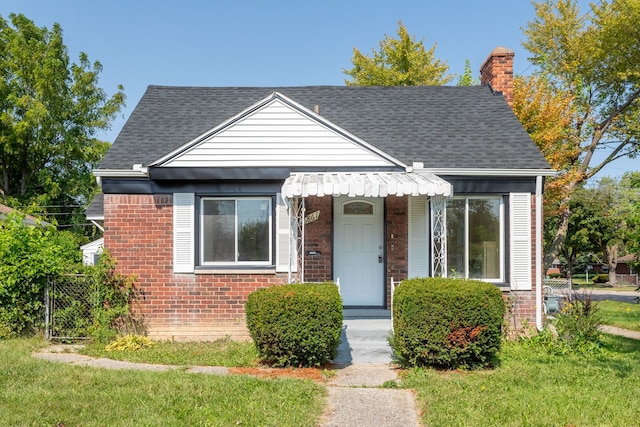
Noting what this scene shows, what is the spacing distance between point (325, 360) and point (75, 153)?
2761 centimetres

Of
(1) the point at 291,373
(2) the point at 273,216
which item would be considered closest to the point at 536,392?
(1) the point at 291,373

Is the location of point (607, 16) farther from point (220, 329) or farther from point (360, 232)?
point (220, 329)

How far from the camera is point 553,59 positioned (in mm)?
25750

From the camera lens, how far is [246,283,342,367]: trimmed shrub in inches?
288

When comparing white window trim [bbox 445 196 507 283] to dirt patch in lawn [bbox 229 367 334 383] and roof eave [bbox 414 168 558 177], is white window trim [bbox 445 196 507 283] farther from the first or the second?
dirt patch in lawn [bbox 229 367 334 383]

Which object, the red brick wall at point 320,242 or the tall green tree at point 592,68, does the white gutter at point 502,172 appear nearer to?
the red brick wall at point 320,242

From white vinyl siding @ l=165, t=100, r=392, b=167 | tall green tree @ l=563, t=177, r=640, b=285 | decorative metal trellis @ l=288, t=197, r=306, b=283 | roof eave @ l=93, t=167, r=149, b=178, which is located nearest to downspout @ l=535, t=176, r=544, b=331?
white vinyl siding @ l=165, t=100, r=392, b=167

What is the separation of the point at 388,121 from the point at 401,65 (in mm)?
16495

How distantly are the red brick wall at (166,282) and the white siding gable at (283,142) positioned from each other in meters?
1.53

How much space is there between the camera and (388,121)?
40.3 feet

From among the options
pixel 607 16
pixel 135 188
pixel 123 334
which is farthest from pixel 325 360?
pixel 607 16

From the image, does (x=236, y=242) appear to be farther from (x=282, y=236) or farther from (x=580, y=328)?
(x=580, y=328)

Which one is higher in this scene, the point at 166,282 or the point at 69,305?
the point at 166,282

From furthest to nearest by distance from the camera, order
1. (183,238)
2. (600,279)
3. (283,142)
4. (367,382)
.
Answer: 1. (600,279)
2. (283,142)
3. (183,238)
4. (367,382)
